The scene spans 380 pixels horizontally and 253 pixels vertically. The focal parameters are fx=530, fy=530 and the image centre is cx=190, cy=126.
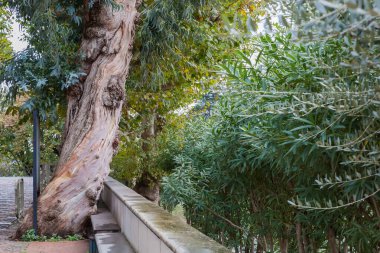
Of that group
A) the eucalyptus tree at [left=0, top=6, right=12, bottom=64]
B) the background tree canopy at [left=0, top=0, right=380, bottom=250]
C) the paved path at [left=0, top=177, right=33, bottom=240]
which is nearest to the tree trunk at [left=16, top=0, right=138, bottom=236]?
the background tree canopy at [left=0, top=0, right=380, bottom=250]

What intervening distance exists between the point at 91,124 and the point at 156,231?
5.44 metres

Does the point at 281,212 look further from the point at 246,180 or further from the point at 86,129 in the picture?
the point at 86,129

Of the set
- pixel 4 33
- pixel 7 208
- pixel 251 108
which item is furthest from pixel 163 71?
pixel 4 33

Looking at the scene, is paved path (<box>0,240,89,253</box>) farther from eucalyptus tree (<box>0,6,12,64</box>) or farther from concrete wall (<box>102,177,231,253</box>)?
eucalyptus tree (<box>0,6,12,64</box>)

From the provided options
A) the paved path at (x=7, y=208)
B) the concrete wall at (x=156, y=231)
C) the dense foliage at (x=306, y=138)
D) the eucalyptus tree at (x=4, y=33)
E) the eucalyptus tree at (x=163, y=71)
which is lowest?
the paved path at (x=7, y=208)

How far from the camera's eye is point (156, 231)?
15.0 feet

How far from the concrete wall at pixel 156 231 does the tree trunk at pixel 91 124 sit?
1.61 meters

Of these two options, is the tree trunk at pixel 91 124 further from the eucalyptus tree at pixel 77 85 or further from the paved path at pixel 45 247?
the paved path at pixel 45 247

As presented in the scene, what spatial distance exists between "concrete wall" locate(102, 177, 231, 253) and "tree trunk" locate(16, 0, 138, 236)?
5.29ft

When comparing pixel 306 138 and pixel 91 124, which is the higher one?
pixel 91 124

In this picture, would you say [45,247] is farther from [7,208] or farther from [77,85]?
[7,208]

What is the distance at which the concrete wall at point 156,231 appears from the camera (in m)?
3.94

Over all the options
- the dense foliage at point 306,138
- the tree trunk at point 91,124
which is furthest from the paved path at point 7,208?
the dense foliage at point 306,138

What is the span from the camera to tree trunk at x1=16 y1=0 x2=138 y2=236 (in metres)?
9.27
